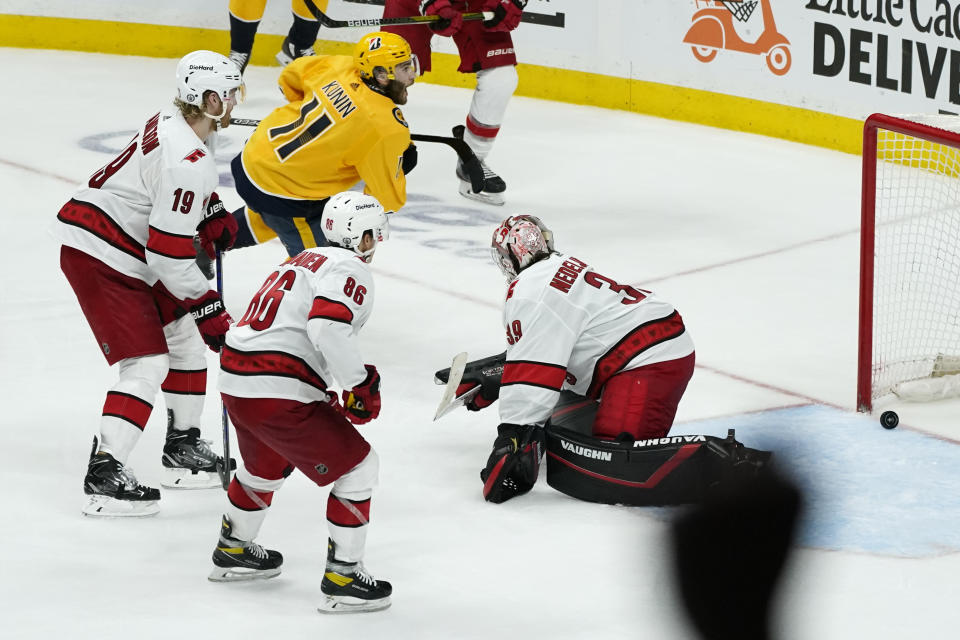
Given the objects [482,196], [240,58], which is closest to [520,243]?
[482,196]

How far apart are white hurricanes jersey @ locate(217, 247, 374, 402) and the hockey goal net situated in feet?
6.90

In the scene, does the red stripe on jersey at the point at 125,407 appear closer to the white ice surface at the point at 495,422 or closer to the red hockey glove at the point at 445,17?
the white ice surface at the point at 495,422

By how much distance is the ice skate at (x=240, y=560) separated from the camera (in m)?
3.36

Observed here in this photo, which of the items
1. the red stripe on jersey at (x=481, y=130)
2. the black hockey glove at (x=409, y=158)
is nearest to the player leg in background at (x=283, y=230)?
the black hockey glove at (x=409, y=158)

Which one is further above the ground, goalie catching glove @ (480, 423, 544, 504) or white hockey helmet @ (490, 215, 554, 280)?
white hockey helmet @ (490, 215, 554, 280)

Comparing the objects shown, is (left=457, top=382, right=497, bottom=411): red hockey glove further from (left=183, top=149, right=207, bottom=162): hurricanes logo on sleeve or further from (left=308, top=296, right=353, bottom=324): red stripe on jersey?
(left=308, top=296, right=353, bottom=324): red stripe on jersey

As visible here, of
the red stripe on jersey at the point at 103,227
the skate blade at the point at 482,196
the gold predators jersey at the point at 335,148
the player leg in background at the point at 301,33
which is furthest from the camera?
the player leg in background at the point at 301,33

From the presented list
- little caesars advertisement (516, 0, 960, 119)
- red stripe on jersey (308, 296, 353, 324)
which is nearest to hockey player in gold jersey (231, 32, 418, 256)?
red stripe on jersey (308, 296, 353, 324)

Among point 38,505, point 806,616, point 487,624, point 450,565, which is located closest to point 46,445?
point 38,505

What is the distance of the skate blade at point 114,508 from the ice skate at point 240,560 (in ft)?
1.50

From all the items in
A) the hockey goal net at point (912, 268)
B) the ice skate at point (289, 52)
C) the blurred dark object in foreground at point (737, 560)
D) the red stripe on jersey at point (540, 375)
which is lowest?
the ice skate at point (289, 52)

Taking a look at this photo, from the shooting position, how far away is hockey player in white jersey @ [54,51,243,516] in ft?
12.3

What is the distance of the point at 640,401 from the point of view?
13.1 ft

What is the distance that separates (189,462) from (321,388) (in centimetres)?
98
